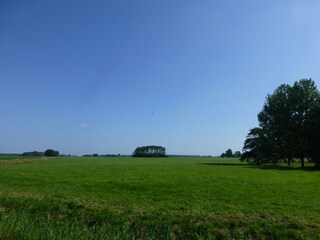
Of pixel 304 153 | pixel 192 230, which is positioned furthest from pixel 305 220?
pixel 304 153

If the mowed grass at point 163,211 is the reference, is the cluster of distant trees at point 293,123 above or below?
above

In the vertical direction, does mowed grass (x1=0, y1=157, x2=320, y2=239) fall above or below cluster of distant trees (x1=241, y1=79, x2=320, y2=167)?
below

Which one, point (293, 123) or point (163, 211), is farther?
point (293, 123)

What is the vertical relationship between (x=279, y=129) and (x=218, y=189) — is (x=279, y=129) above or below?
above

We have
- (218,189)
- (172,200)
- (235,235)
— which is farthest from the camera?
(218,189)

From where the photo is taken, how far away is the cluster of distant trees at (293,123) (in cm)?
6022

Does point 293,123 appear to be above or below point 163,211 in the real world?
above

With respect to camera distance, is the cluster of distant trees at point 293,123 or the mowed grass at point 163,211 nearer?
the mowed grass at point 163,211

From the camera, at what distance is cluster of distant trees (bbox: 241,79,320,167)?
6022 centimetres

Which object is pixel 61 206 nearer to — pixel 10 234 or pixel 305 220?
pixel 10 234

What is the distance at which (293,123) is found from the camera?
63125mm

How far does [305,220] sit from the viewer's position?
14.3 m

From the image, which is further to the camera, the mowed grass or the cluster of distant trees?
the cluster of distant trees

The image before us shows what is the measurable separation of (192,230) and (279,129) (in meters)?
56.6
